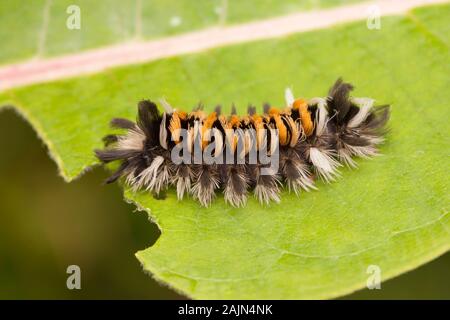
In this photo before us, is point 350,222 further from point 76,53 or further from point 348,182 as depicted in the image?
point 76,53

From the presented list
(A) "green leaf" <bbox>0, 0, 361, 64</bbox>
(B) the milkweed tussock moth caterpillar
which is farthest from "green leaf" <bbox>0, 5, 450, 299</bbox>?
(A) "green leaf" <bbox>0, 0, 361, 64</bbox>

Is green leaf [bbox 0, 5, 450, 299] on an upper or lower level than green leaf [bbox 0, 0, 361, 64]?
lower

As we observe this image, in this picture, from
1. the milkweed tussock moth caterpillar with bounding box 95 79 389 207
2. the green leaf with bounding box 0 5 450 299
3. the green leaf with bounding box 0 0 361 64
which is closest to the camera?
the green leaf with bounding box 0 5 450 299

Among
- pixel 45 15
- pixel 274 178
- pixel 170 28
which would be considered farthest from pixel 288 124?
pixel 45 15

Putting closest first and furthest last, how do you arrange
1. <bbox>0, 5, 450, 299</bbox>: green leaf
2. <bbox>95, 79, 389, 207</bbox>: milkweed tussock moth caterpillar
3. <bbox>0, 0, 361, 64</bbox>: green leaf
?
<bbox>0, 5, 450, 299</bbox>: green leaf
<bbox>95, 79, 389, 207</bbox>: milkweed tussock moth caterpillar
<bbox>0, 0, 361, 64</bbox>: green leaf

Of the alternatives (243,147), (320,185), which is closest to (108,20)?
(243,147)

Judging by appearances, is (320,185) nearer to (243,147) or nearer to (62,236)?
(243,147)

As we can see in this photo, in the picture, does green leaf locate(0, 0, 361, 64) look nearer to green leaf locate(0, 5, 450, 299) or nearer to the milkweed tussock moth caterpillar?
green leaf locate(0, 5, 450, 299)

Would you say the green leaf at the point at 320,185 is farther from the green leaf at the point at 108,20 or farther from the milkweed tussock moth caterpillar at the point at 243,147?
the green leaf at the point at 108,20

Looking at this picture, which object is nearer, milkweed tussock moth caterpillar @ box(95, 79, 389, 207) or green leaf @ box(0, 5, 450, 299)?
green leaf @ box(0, 5, 450, 299)
